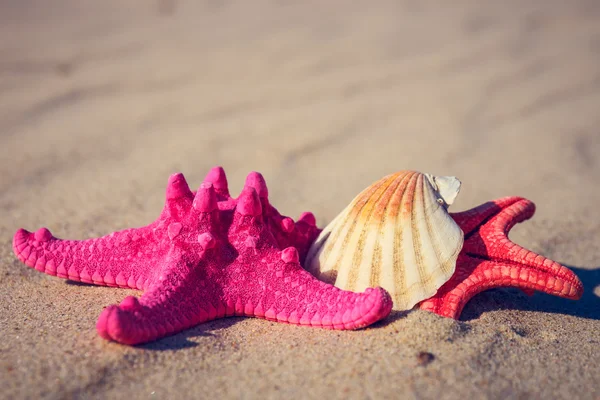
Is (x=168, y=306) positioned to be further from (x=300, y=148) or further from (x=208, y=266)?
(x=300, y=148)

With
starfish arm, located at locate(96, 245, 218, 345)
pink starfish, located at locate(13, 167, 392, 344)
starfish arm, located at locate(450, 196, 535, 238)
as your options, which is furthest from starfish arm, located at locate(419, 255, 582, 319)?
starfish arm, located at locate(96, 245, 218, 345)

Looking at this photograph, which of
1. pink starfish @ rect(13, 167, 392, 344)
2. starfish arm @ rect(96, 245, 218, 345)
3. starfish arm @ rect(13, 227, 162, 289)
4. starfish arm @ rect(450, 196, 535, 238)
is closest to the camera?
starfish arm @ rect(96, 245, 218, 345)

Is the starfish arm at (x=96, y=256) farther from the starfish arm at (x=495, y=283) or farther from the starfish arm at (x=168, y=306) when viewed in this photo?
the starfish arm at (x=495, y=283)


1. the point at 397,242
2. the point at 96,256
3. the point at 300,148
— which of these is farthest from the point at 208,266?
the point at 300,148

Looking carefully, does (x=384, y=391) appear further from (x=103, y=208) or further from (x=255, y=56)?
(x=255, y=56)

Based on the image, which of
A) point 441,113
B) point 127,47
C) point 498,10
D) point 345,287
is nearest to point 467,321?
point 345,287

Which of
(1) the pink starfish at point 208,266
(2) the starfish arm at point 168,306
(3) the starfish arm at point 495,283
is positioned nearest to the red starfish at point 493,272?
(3) the starfish arm at point 495,283

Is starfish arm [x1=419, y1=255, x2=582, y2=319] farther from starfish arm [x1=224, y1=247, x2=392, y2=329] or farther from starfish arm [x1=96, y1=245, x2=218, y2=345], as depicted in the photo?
starfish arm [x1=96, y1=245, x2=218, y2=345]
